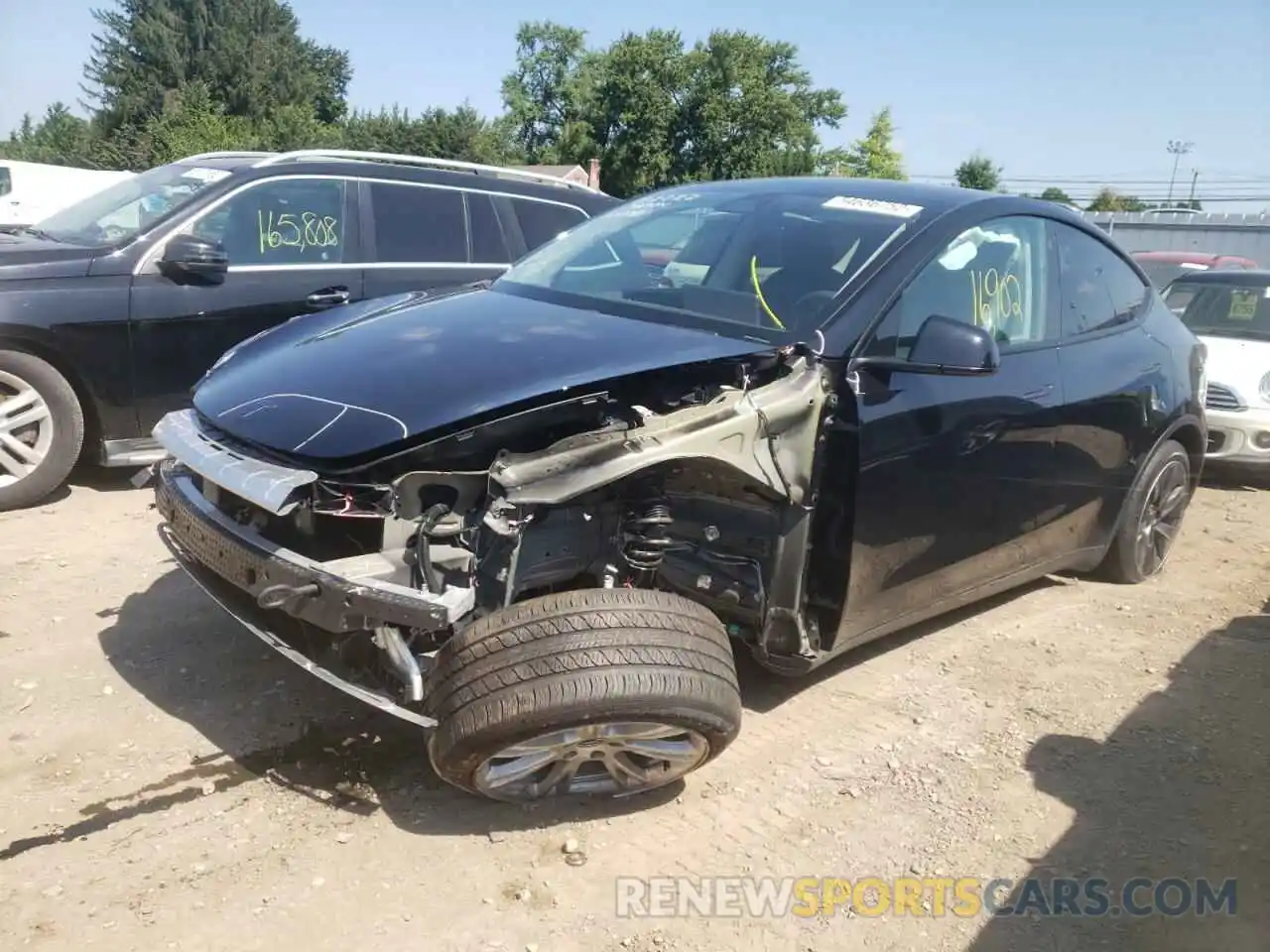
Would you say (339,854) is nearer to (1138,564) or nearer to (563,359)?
(563,359)

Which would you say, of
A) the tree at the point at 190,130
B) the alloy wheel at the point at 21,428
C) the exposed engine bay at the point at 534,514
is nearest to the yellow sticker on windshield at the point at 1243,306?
the exposed engine bay at the point at 534,514

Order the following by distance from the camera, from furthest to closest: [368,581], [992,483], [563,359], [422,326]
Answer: [992,483] < [422,326] < [563,359] < [368,581]

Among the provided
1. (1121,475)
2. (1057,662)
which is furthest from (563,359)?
(1121,475)

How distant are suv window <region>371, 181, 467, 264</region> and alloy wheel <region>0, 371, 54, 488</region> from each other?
203 centimetres

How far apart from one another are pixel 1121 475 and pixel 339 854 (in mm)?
3459

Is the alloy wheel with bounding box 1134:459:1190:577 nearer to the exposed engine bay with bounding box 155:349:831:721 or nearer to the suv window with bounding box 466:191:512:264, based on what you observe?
the exposed engine bay with bounding box 155:349:831:721

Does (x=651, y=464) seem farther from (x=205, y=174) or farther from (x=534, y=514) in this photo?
(x=205, y=174)

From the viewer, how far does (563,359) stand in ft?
9.55

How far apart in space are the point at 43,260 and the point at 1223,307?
8.38m

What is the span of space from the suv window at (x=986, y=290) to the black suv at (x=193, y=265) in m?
2.30

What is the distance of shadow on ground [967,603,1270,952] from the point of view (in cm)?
262

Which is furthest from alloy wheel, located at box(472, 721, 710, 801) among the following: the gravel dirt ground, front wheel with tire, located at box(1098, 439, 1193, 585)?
front wheel with tire, located at box(1098, 439, 1193, 585)

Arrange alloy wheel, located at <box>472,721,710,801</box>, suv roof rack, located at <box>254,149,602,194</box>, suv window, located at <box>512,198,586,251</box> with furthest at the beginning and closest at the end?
suv window, located at <box>512,198,586,251</box> < suv roof rack, located at <box>254,149,602,194</box> < alloy wheel, located at <box>472,721,710,801</box>

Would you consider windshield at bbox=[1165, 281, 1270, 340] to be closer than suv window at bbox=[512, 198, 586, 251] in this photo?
No
